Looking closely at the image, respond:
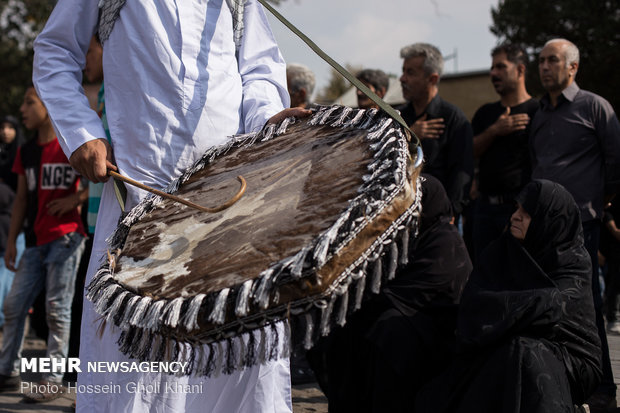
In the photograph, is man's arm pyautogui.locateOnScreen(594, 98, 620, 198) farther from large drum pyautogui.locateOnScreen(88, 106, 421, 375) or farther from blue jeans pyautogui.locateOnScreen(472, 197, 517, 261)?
large drum pyautogui.locateOnScreen(88, 106, 421, 375)

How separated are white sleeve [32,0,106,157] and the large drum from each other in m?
0.45

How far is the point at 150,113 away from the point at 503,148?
3426 mm

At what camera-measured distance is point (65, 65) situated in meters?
2.46

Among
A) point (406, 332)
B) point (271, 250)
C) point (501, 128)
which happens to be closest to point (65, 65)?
point (271, 250)

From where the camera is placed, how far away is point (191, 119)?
7.79 feet

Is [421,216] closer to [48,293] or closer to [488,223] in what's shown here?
[488,223]

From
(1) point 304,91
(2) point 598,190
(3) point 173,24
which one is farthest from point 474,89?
(3) point 173,24

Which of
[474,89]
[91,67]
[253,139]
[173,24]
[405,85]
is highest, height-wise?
[474,89]

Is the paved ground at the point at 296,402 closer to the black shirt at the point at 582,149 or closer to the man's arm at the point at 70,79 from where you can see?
the black shirt at the point at 582,149

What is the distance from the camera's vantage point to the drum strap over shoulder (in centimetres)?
241

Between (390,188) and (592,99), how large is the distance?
3.48 metres

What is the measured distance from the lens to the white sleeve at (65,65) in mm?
2354

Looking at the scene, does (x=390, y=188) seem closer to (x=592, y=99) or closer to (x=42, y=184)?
(x=592, y=99)

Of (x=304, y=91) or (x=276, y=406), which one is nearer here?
(x=276, y=406)
